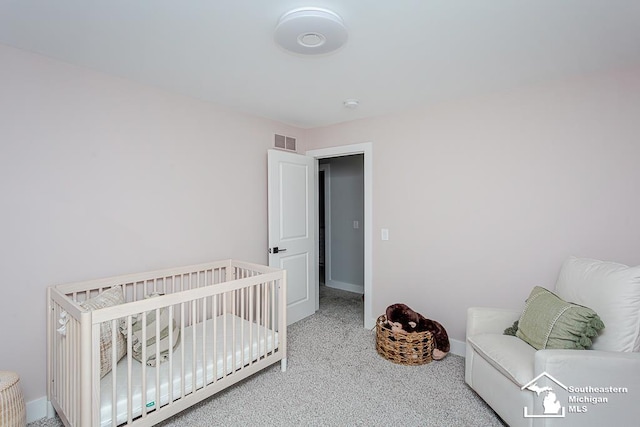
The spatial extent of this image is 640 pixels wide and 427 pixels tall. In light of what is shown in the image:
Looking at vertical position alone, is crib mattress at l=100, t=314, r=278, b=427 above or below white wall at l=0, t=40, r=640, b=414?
below

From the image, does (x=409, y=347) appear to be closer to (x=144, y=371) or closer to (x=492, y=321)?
(x=492, y=321)

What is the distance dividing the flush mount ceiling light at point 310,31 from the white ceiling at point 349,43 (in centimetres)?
5

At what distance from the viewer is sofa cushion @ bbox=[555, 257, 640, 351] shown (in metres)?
1.60

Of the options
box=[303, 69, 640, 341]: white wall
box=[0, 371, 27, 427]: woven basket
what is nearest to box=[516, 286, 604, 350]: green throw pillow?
box=[303, 69, 640, 341]: white wall

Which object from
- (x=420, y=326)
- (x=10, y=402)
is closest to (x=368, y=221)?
(x=420, y=326)

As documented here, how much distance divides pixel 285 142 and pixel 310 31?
1.96 m

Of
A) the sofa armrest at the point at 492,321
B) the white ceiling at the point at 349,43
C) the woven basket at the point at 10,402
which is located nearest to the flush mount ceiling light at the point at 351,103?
the white ceiling at the point at 349,43

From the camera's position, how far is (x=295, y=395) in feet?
6.95

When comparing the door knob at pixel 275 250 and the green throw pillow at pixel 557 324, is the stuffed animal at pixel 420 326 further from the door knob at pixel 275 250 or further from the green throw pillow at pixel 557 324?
the door knob at pixel 275 250

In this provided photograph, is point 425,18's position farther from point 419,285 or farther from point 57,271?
point 57,271

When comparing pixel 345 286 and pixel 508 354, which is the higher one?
pixel 508 354

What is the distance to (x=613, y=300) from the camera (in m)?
1.67

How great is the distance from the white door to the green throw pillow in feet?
7.03

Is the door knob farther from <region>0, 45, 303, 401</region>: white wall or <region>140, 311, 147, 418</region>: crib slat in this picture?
<region>140, 311, 147, 418</region>: crib slat
